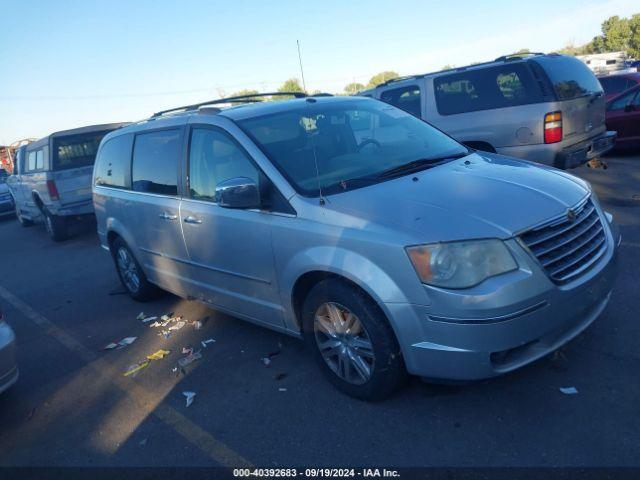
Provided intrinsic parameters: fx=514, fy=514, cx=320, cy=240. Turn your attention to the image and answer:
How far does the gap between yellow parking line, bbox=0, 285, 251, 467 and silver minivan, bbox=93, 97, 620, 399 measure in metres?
0.82

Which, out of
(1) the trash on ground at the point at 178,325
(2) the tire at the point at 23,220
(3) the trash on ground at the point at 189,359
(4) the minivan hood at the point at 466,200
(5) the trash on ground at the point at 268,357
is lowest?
(2) the tire at the point at 23,220

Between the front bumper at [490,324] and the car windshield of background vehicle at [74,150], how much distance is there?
9.01 meters

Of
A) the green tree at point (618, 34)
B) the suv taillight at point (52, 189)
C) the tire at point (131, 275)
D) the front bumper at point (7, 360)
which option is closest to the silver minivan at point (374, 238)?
the tire at point (131, 275)

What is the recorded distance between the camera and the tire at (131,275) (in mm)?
5527

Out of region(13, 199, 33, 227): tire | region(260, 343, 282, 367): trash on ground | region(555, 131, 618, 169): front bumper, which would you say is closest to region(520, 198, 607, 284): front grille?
region(260, 343, 282, 367): trash on ground

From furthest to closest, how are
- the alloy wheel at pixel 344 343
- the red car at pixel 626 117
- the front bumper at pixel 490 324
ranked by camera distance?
1. the red car at pixel 626 117
2. the alloy wheel at pixel 344 343
3. the front bumper at pixel 490 324

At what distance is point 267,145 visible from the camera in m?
3.62

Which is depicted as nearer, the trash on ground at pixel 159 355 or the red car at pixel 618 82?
the trash on ground at pixel 159 355

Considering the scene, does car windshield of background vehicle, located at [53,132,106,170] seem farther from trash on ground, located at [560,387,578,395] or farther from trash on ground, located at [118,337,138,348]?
trash on ground, located at [560,387,578,395]

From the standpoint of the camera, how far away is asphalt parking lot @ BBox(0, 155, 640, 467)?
2.72 m

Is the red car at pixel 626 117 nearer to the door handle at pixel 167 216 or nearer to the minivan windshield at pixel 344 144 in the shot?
the minivan windshield at pixel 344 144

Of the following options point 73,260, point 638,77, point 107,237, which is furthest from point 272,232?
point 638,77

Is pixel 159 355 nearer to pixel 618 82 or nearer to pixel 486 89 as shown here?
pixel 486 89

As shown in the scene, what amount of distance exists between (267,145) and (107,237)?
3141 millimetres
